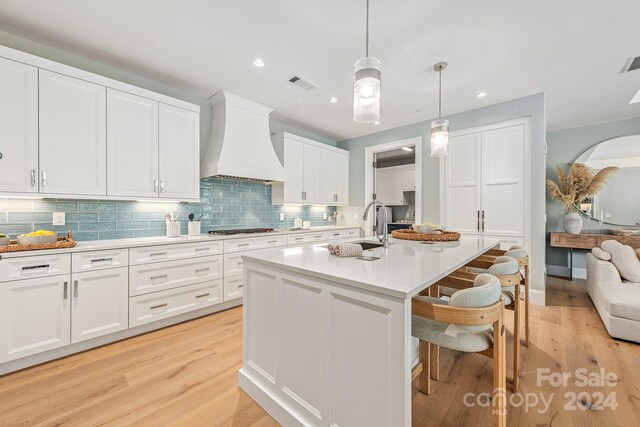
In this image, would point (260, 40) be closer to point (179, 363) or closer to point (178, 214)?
point (178, 214)

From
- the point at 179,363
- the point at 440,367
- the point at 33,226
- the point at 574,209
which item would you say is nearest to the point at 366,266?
the point at 440,367

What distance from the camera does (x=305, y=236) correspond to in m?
4.19

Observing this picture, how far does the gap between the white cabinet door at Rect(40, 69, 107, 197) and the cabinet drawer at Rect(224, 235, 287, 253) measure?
1329mm

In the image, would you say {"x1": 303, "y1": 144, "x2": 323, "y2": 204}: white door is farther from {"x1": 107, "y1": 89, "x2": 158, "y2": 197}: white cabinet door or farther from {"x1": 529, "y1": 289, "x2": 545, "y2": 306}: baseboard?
{"x1": 529, "y1": 289, "x2": 545, "y2": 306}: baseboard

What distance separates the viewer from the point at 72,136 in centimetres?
234

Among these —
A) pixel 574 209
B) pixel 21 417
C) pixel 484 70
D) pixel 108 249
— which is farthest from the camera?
pixel 574 209

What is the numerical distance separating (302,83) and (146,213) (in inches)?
92.9

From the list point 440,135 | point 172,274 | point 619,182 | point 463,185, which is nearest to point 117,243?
point 172,274

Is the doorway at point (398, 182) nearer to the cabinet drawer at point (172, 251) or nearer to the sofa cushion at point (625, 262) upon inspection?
the sofa cushion at point (625, 262)

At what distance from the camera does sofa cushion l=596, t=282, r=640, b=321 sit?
7.71 feet

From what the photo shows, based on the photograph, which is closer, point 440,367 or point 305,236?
point 440,367

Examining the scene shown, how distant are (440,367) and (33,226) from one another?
3663mm

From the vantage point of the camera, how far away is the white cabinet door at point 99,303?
218 centimetres

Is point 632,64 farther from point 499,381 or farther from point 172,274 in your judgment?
point 172,274
